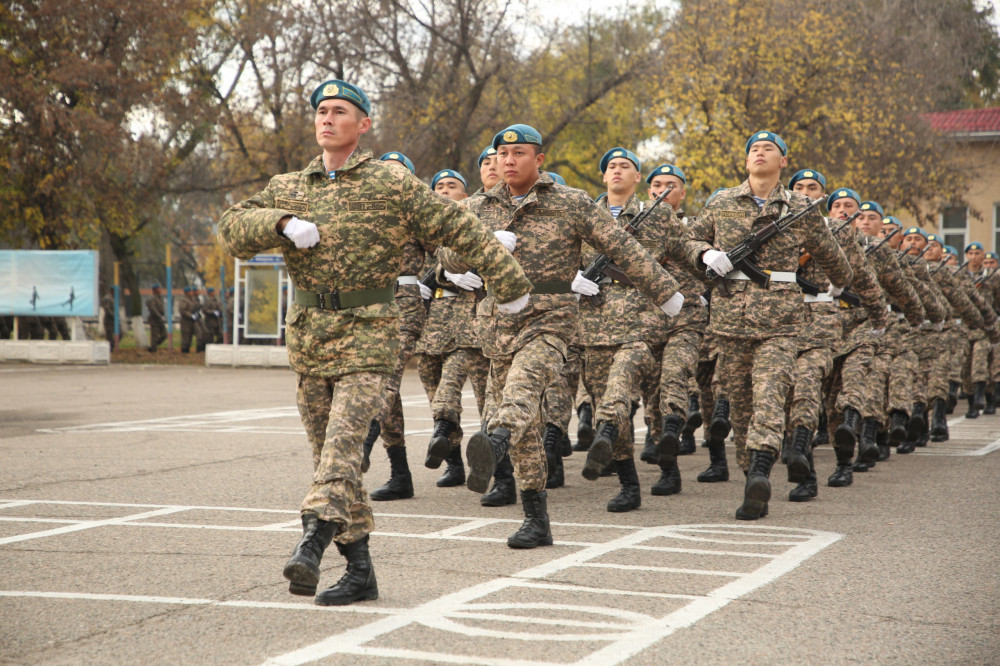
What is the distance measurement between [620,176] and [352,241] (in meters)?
4.10

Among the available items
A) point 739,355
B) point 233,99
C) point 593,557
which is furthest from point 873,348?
point 233,99

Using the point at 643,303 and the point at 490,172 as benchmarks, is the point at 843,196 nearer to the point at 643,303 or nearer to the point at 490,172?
the point at 643,303

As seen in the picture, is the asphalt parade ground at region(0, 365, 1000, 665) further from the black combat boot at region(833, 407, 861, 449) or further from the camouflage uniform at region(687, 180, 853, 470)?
the camouflage uniform at region(687, 180, 853, 470)

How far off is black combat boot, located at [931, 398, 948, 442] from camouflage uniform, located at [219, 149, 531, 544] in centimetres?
890

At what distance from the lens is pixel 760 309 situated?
7461 millimetres

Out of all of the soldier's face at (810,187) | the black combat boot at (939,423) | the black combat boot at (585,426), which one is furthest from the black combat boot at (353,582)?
the black combat boot at (939,423)

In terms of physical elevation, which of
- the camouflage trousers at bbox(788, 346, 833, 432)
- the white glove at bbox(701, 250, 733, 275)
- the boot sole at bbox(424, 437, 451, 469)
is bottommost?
the boot sole at bbox(424, 437, 451, 469)

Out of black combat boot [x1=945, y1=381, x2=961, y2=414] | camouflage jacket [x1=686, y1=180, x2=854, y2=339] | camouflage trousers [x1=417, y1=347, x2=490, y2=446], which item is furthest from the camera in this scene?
black combat boot [x1=945, y1=381, x2=961, y2=414]

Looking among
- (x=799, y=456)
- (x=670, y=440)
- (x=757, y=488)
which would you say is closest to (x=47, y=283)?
(x=670, y=440)

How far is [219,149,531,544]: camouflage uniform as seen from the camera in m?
4.81

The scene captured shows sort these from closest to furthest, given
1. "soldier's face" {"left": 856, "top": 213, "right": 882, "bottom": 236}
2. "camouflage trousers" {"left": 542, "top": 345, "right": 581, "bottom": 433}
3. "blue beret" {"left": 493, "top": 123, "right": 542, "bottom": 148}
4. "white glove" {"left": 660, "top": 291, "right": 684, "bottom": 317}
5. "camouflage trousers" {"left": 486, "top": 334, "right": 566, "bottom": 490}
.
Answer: "camouflage trousers" {"left": 486, "top": 334, "right": 566, "bottom": 490}, "blue beret" {"left": 493, "top": 123, "right": 542, "bottom": 148}, "white glove" {"left": 660, "top": 291, "right": 684, "bottom": 317}, "camouflage trousers" {"left": 542, "top": 345, "right": 581, "bottom": 433}, "soldier's face" {"left": 856, "top": 213, "right": 882, "bottom": 236}

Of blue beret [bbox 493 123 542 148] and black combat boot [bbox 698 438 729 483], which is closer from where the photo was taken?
blue beret [bbox 493 123 542 148]

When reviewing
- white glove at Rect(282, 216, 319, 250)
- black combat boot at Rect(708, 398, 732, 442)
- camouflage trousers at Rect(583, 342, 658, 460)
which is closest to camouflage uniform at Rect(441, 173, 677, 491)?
camouflage trousers at Rect(583, 342, 658, 460)

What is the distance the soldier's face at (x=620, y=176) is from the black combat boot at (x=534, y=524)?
3199mm
